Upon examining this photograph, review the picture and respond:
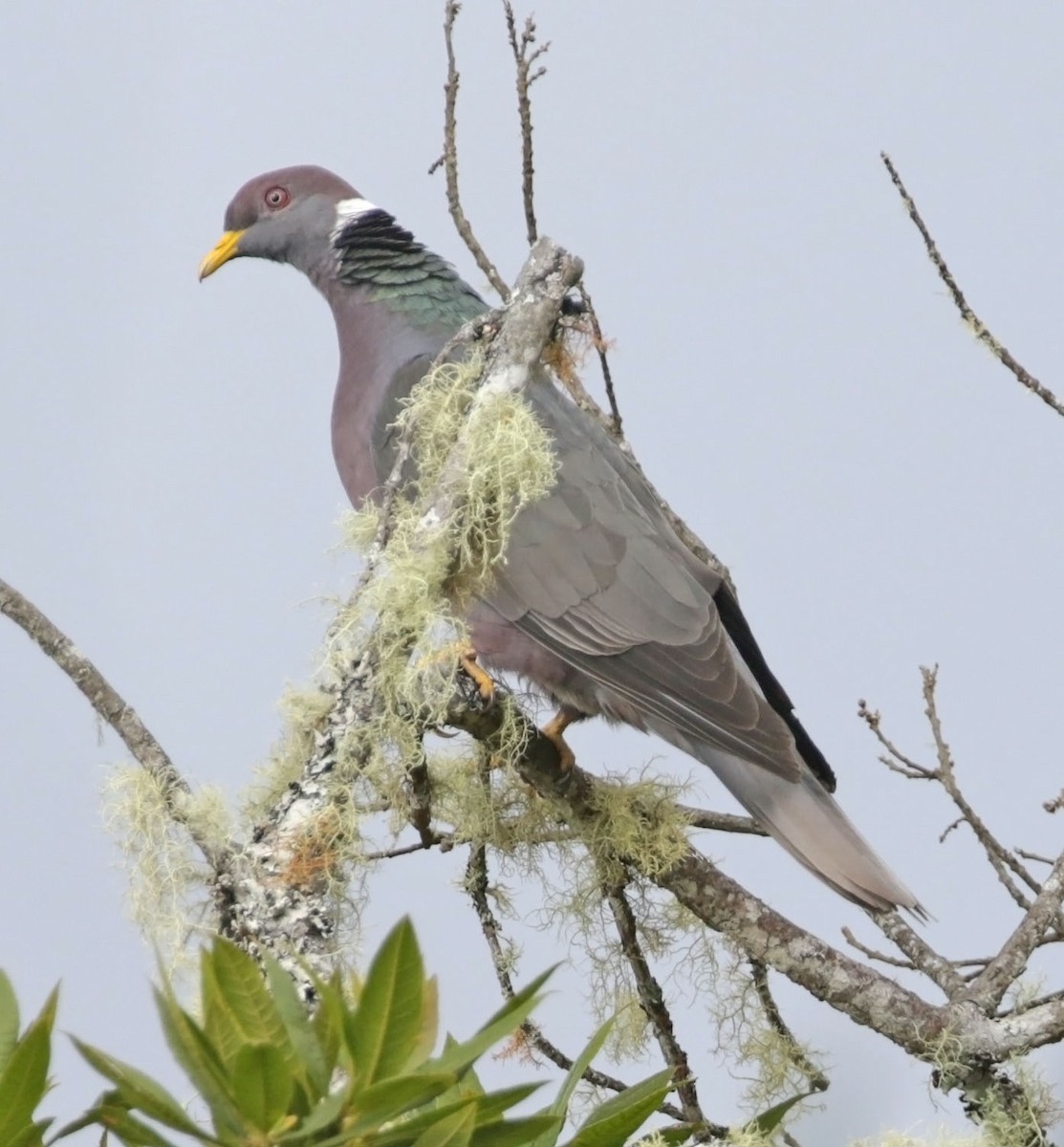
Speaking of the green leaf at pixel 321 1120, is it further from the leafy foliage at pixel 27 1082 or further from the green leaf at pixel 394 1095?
the leafy foliage at pixel 27 1082

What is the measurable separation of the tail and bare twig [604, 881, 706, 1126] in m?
0.20

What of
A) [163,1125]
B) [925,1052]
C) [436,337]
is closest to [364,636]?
[163,1125]

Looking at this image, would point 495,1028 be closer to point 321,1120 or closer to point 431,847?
point 321,1120

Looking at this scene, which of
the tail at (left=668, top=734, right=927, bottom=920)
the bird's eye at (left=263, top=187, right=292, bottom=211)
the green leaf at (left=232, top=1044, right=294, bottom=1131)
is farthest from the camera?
the bird's eye at (left=263, top=187, right=292, bottom=211)

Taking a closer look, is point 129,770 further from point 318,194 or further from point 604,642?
point 318,194

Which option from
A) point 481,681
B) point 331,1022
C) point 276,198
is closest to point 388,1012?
point 331,1022

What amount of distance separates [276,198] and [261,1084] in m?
2.26

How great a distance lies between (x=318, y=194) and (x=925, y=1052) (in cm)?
188

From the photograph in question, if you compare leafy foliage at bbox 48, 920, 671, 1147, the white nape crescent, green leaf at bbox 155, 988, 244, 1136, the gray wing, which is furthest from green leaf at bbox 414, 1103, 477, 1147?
the white nape crescent

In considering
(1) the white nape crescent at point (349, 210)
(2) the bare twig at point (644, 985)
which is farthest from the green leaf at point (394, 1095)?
(1) the white nape crescent at point (349, 210)

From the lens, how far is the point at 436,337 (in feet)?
8.49

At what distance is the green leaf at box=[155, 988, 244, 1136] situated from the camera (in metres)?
1.01

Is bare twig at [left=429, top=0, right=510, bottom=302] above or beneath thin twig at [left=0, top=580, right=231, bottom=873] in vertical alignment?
above

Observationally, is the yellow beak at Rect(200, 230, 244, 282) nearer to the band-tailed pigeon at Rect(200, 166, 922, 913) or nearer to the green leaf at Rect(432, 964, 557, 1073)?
the band-tailed pigeon at Rect(200, 166, 922, 913)
